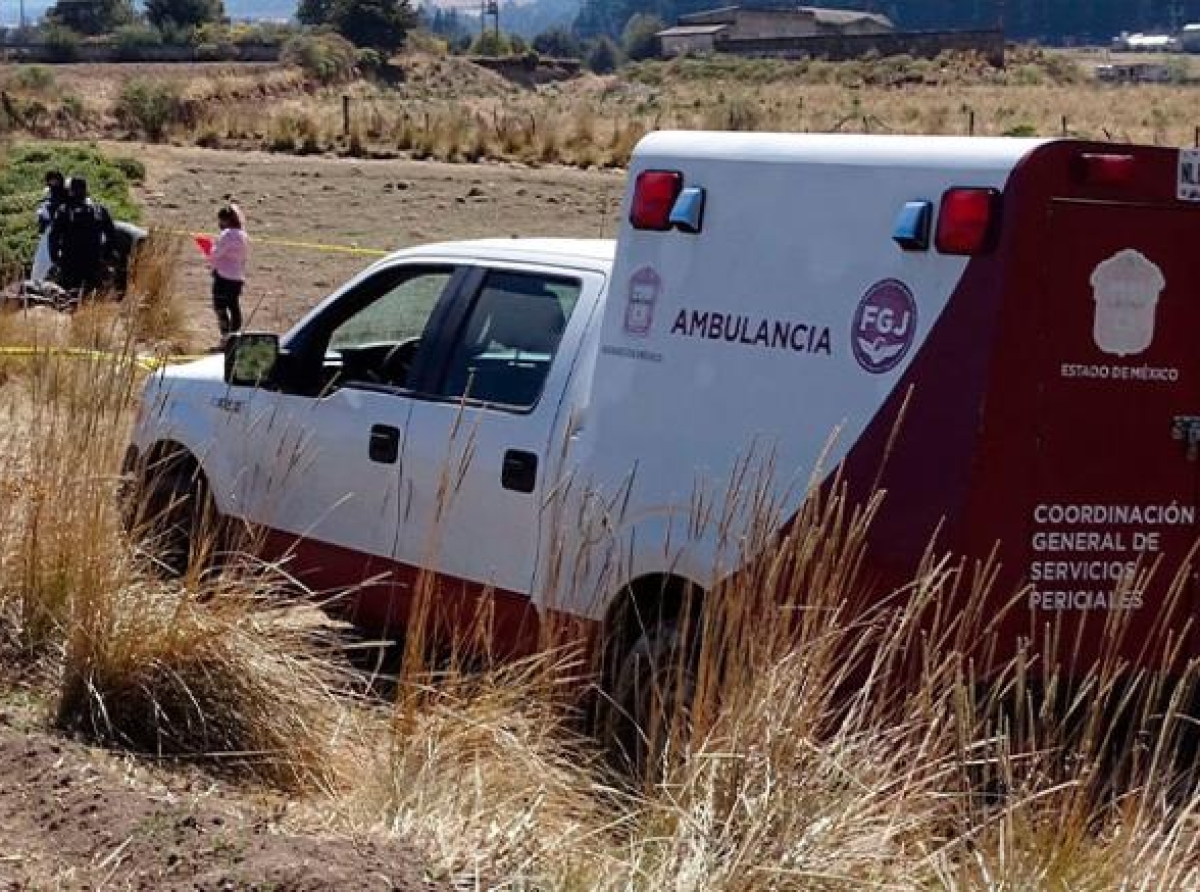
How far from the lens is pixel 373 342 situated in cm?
891

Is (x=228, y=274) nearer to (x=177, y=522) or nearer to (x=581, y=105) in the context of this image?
(x=177, y=522)

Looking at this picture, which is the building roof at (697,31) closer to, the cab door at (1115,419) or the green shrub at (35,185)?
the green shrub at (35,185)

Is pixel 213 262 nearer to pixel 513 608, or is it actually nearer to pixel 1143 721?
pixel 513 608

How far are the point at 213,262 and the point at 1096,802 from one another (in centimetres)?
Result: 1462

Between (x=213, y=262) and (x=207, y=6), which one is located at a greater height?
(x=207, y=6)

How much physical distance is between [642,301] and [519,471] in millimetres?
864

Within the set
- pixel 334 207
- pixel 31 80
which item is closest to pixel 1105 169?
pixel 334 207

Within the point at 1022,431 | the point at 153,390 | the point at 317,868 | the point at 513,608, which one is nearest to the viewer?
the point at 317,868

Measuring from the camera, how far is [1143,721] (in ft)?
15.7

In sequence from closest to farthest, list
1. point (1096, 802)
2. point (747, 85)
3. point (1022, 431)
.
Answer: point (1096, 802), point (1022, 431), point (747, 85)

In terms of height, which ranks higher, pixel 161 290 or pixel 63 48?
pixel 63 48

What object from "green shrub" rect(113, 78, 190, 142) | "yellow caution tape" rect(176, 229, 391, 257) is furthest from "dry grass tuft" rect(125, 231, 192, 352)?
"green shrub" rect(113, 78, 190, 142)

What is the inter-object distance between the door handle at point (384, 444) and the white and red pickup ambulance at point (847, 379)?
0.09 metres

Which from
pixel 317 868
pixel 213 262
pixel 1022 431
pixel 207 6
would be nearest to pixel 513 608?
pixel 1022 431
